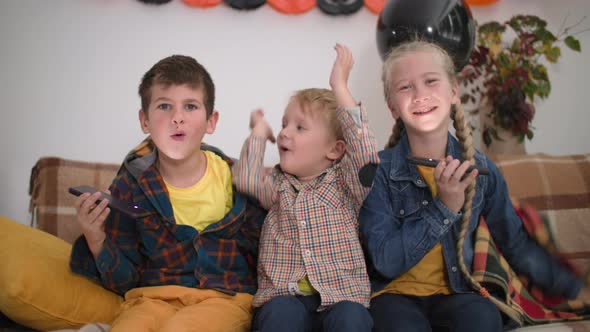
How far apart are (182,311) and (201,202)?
0.27 m

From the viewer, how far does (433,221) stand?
48.8 inches

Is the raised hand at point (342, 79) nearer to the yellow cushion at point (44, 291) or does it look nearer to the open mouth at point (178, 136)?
the open mouth at point (178, 136)

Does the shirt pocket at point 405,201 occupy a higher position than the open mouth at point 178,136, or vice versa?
the open mouth at point 178,136

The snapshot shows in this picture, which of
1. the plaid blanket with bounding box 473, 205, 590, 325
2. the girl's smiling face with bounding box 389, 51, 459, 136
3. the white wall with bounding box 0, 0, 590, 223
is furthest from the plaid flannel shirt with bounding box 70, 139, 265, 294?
the white wall with bounding box 0, 0, 590, 223

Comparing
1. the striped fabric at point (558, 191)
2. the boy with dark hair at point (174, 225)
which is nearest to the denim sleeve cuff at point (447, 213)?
the boy with dark hair at point (174, 225)

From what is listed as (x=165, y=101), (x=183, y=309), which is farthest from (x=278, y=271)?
(x=165, y=101)

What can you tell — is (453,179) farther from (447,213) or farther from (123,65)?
(123,65)

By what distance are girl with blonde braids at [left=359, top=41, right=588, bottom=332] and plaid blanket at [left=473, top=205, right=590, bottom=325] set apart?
0.07ft

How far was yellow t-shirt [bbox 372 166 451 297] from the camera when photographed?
131 centimetres

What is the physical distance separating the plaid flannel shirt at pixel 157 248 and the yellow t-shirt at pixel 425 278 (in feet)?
1.15

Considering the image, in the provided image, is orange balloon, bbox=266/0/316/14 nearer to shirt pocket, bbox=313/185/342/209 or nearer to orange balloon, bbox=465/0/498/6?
orange balloon, bbox=465/0/498/6

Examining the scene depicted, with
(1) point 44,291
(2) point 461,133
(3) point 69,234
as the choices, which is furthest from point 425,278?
(3) point 69,234

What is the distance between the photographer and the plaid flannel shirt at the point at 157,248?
129 centimetres

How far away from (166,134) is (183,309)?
393mm
